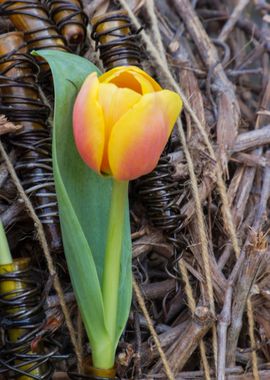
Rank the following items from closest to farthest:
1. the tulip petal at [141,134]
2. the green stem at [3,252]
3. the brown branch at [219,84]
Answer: the tulip petal at [141,134] → the green stem at [3,252] → the brown branch at [219,84]

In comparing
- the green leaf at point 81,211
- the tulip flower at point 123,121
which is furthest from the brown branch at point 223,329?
the tulip flower at point 123,121

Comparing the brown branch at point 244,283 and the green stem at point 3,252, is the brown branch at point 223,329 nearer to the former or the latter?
the brown branch at point 244,283

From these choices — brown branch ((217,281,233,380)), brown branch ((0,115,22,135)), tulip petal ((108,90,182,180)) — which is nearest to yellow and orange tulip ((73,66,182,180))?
tulip petal ((108,90,182,180))

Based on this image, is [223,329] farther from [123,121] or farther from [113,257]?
[123,121]

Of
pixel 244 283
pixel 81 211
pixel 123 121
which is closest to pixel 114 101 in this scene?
pixel 123 121

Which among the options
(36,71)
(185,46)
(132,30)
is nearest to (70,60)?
(36,71)

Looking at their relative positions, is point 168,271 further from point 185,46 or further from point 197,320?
point 185,46
